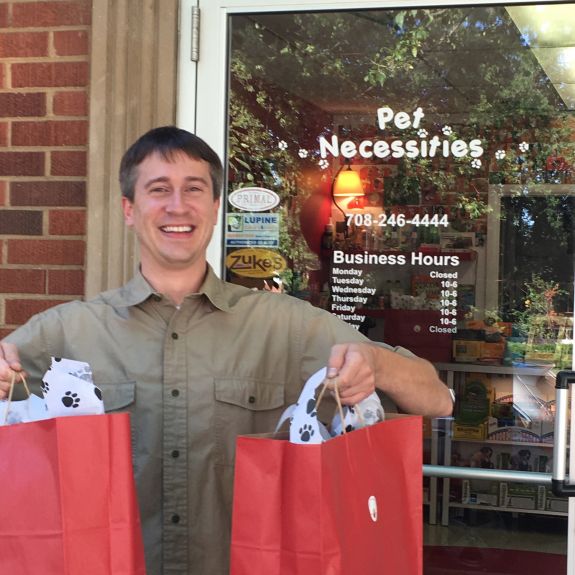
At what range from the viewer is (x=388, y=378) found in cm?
174

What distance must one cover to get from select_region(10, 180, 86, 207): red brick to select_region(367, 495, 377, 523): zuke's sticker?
193 centimetres

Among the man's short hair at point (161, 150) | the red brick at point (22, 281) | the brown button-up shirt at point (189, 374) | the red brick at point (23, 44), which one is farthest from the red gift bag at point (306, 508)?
the red brick at point (23, 44)

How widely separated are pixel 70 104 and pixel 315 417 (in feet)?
6.69

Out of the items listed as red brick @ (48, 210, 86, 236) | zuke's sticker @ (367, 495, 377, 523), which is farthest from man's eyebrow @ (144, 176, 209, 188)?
red brick @ (48, 210, 86, 236)

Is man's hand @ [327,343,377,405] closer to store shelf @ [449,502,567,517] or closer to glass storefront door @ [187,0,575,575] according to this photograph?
glass storefront door @ [187,0,575,575]

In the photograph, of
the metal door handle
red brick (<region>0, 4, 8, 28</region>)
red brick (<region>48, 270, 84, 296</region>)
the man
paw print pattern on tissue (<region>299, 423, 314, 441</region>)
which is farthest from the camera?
red brick (<region>0, 4, 8, 28</region>)

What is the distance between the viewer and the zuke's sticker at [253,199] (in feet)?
11.0

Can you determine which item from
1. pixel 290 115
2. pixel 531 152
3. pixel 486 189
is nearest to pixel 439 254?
pixel 486 189

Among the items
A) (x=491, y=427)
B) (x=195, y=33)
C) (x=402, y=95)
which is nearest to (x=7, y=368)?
(x=195, y=33)

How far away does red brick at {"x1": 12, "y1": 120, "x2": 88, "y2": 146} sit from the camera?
3.15m

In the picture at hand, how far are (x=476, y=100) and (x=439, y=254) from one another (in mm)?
610

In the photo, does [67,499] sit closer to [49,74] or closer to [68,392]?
[68,392]

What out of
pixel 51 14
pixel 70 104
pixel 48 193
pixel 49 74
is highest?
pixel 51 14

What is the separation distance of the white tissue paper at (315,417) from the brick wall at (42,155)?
1727mm
